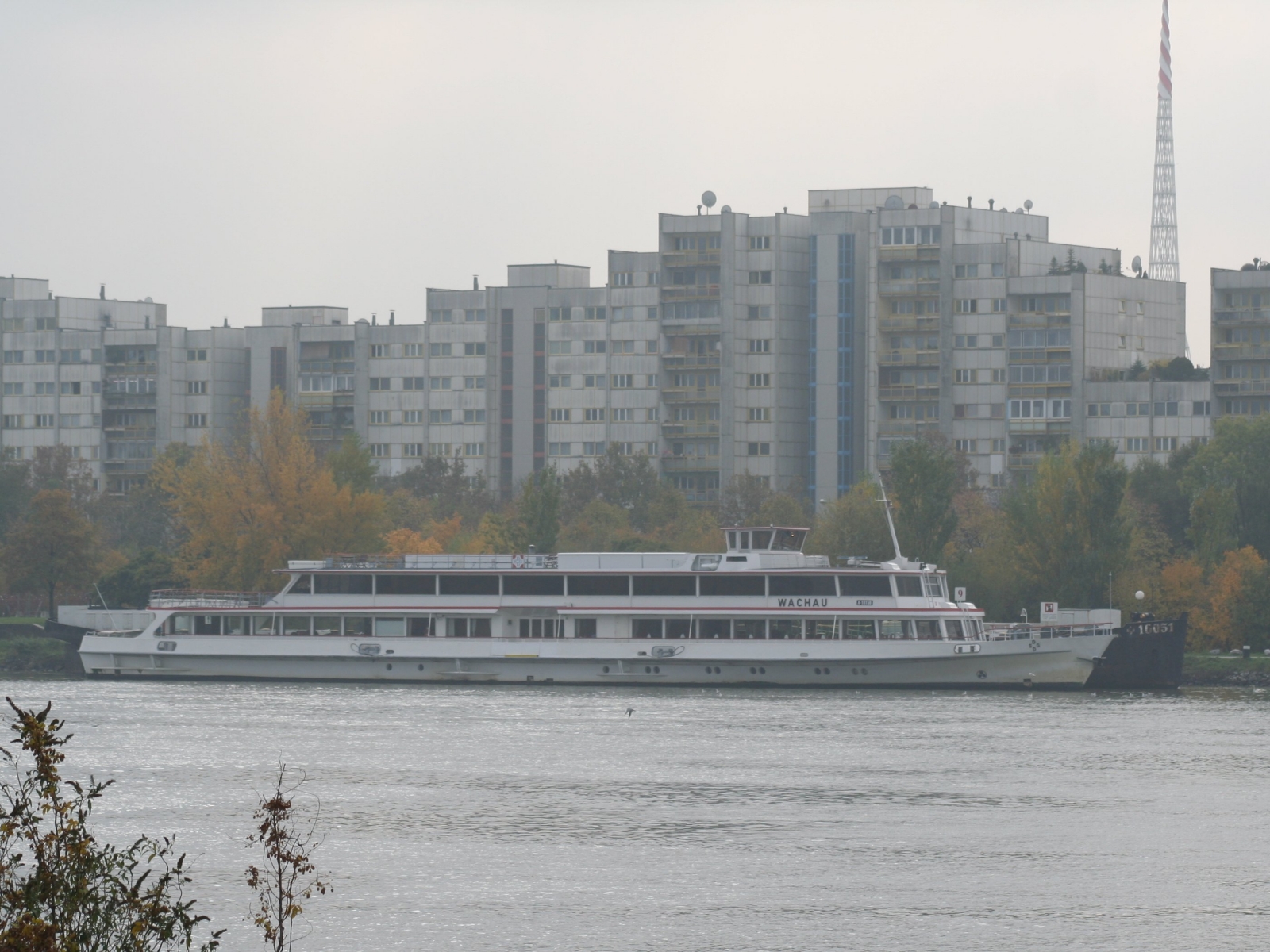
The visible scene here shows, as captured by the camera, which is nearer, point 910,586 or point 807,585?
point 807,585

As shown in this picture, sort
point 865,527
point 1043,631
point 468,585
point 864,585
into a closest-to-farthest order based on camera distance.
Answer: point 864,585, point 1043,631, point 468,585, point 865,527

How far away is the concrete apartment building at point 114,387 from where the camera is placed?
160 m

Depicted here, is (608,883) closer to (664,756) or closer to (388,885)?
(388,885)

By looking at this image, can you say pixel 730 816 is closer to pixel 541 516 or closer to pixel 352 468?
pixel 541 516

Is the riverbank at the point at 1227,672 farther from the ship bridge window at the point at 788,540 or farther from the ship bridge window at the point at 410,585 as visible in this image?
the ship bridge window at the point at 410,585

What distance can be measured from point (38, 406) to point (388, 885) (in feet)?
436

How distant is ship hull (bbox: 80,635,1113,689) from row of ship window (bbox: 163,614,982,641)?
467 mm

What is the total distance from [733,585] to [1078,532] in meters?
22.3

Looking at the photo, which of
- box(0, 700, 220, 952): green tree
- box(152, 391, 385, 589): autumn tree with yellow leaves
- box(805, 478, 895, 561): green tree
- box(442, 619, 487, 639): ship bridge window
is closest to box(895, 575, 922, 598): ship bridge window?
box(442, 619, 487, 639): ship bridge window

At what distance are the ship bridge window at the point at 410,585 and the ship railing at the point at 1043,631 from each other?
68.3ft

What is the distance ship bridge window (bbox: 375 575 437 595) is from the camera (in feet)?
265

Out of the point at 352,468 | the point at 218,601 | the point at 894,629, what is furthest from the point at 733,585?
the point at 352,468

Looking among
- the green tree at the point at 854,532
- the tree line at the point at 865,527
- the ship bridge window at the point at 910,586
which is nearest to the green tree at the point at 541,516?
the tree line at the point at 865,527

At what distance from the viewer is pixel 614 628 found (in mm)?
79438
